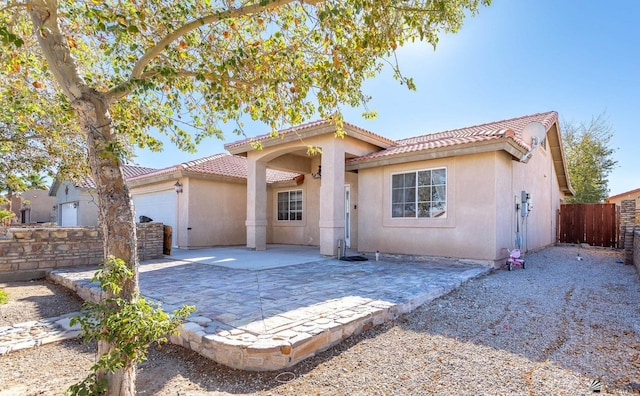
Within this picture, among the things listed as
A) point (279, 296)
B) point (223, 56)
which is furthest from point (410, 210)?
point (223, 56)

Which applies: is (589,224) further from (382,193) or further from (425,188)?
(382,193)

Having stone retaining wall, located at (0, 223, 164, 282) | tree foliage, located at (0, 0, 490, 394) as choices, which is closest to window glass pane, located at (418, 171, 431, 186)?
tree foliage, located at (0, 0, 490, 394)

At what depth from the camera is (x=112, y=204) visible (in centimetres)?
264

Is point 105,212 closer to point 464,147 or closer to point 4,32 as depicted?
point 4,32

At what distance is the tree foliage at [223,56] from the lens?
13.3 feet

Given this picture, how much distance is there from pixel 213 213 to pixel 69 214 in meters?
13.7

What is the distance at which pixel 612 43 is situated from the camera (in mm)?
11484

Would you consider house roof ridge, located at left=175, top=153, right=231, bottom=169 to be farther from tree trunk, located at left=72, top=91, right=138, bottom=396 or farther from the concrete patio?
tree trunk, located at left=72, top=91, right=138, bottom=396

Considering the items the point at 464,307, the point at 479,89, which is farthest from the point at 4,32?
the point at 479,89

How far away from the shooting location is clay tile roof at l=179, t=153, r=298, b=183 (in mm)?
14406

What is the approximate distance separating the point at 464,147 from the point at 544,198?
8733mm

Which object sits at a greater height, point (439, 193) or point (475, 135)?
point (475, 135)

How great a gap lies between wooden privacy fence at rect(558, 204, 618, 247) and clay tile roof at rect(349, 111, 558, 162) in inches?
253

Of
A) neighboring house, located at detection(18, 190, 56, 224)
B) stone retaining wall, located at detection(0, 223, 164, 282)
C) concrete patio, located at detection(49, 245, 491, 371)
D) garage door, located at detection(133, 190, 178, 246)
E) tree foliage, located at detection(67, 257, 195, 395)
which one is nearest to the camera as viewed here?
tree foliage, located at detection(67, 257, 195, 395)
